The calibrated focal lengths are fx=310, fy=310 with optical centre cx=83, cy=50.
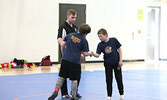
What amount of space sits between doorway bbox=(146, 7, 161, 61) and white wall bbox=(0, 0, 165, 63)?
179cm

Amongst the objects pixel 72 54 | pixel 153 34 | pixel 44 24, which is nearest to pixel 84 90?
pixel 72 54

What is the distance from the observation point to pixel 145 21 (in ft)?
52.4

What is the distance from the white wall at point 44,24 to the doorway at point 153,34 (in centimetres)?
179

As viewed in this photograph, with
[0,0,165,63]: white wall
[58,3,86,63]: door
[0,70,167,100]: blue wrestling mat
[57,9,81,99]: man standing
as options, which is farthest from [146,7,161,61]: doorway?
[57,9,81,99]: man standing

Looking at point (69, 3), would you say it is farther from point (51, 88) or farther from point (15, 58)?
point (51, 88)

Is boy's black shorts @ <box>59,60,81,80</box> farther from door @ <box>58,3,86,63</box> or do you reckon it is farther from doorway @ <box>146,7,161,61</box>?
doorway @ <box>146,7,161,61</box>

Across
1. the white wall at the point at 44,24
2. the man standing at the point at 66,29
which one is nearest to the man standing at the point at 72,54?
the man standing at the point at 66,29

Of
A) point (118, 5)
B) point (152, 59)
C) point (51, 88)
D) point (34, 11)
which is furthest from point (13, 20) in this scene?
point (152, 59)

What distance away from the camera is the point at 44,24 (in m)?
13.4

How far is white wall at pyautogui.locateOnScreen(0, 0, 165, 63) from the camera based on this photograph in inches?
501

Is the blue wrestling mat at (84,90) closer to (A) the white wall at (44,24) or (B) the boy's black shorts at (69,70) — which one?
(B) the boy's black shorts at (69,70)

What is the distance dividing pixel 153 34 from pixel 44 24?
21.6ft

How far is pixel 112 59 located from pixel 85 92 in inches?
46.4

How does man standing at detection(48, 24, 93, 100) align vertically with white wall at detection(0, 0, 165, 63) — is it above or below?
below
